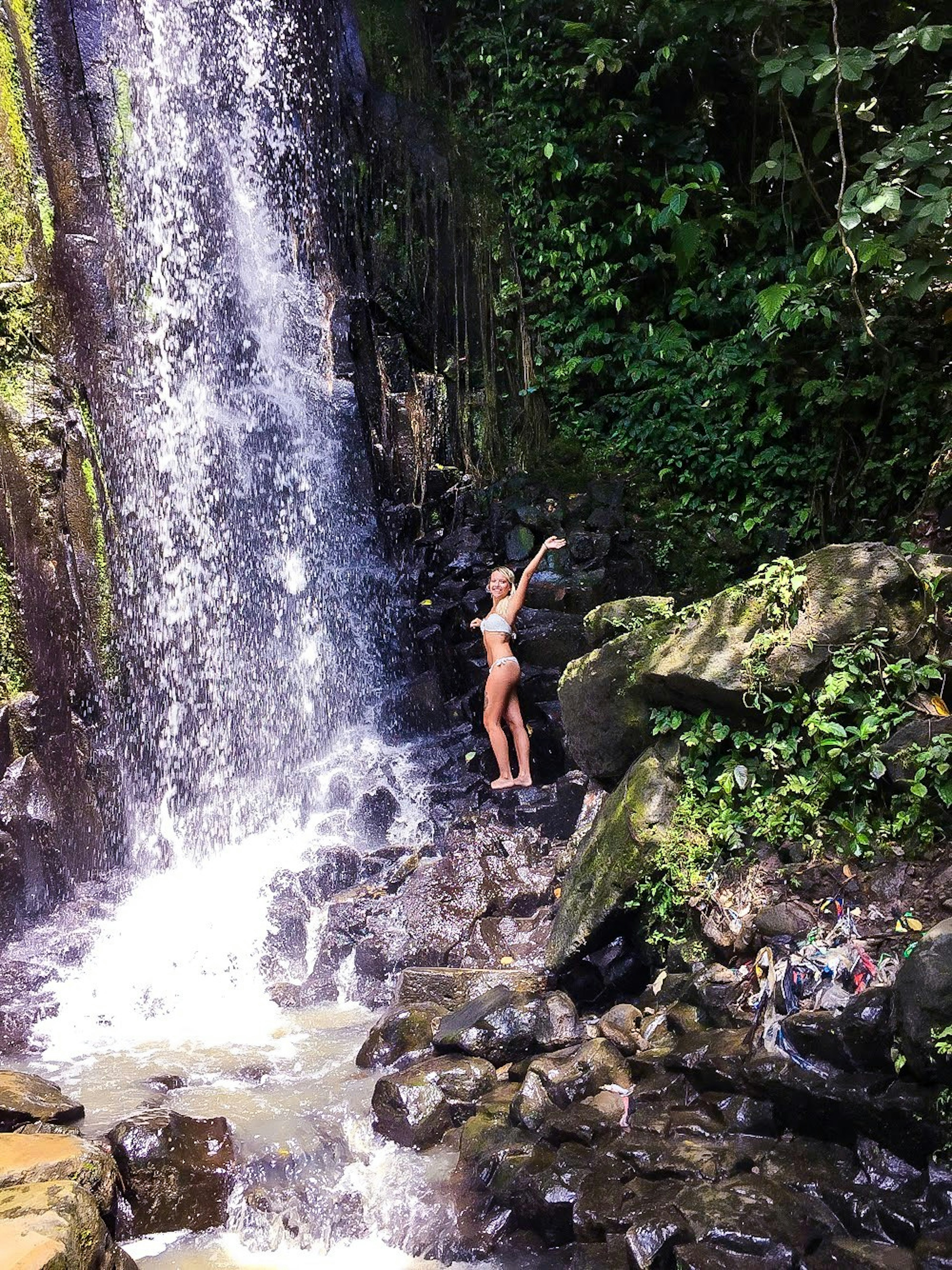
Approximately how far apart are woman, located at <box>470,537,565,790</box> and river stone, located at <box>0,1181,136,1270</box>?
553cm

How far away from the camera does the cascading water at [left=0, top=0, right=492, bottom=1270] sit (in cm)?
668

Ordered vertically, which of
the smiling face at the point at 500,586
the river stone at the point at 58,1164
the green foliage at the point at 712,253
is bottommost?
the river stone at the point at 58,1164

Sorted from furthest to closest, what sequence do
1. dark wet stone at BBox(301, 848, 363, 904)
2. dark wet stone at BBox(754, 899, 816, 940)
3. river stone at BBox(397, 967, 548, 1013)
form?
1. dark wet stone at BBox(301, 848, 363, 904)
2. river stone at BBox(397, 967, 548, 1013)
3. dark wet stone at BBox(754, 899, 816, 940)

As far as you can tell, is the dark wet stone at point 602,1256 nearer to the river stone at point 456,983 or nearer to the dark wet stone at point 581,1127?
the dark wet stone at point 581,1127

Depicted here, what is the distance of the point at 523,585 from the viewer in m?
9.07

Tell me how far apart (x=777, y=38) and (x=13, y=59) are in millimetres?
7845

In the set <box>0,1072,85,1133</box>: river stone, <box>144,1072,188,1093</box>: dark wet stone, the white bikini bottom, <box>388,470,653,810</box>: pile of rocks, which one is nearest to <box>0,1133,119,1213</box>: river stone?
<box>0,1072,85,1133</box>: river stone

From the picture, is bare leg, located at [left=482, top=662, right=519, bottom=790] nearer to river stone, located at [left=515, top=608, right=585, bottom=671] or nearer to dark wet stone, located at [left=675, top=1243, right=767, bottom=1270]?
river stone, located at [left=515, top=608, right=585, bottom=671]

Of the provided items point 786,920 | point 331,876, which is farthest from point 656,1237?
point 331,876

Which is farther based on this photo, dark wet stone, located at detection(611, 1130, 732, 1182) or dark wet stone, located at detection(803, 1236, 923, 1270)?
dark wet stone, located at detection(611, 1130, 732, 1182)

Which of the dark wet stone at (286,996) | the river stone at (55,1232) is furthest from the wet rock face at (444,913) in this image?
the river stone at (55,1232)

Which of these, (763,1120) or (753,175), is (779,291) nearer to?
(753,175)

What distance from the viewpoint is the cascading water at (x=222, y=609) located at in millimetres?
6676

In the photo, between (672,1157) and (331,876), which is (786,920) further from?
(331,876)
